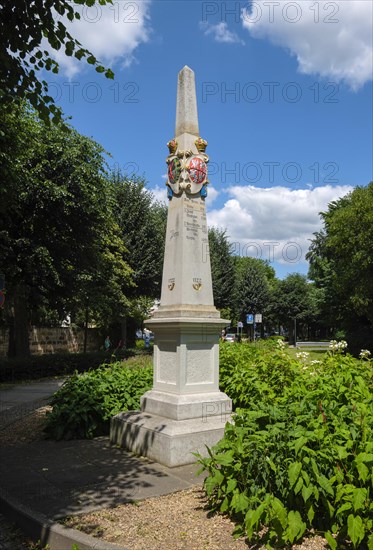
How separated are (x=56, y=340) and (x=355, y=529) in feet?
99.7

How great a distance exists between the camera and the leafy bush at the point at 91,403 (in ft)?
23.6

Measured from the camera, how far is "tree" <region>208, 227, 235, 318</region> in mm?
40000

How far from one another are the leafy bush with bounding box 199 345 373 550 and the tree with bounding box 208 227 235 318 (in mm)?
35155

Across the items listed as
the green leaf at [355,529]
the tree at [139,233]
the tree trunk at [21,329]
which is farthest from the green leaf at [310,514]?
the tree at [139,233]

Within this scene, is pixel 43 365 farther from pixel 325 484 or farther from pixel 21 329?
pixel 325 484

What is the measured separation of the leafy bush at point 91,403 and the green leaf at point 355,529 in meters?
4.88

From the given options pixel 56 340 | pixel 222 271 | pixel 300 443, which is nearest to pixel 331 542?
pixel 300 443

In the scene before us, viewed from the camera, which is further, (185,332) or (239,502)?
(185,332)

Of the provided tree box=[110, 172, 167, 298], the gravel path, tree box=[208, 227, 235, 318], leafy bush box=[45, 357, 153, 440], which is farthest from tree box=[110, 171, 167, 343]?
the gravel path

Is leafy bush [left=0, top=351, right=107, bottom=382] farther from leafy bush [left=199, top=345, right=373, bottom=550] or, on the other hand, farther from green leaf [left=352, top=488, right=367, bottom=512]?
green leaf [left=352, top=488, right=367, bottom=512]

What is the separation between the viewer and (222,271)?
133 ft

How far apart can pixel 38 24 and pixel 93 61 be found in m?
0.71

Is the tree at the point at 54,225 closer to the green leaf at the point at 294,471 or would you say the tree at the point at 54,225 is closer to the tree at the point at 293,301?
the green leaf at the point at 294,471

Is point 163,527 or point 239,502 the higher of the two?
point 239,502
